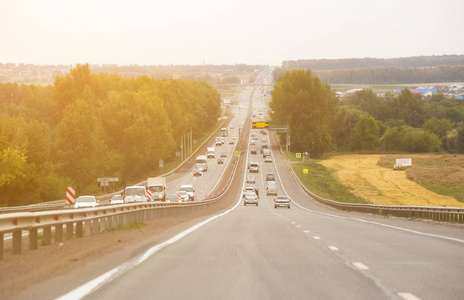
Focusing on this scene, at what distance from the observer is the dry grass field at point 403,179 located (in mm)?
71625

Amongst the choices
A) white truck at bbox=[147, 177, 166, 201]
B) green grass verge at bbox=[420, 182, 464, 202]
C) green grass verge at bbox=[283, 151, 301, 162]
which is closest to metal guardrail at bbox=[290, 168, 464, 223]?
white truck at bbox=[147, 177, 166, 201]

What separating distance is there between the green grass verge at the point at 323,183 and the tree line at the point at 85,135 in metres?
24.0

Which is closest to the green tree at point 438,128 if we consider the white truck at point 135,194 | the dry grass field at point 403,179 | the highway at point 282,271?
the dry grass field at point 403,179

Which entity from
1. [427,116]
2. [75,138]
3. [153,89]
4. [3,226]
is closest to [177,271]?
[3,226]

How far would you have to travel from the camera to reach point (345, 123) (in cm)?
17638

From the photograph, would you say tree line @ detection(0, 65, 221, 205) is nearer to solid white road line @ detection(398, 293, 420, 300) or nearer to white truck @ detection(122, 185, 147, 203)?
white truck @ detection(122, 185, 147, 203)

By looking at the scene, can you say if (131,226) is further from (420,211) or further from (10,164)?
(10,164)

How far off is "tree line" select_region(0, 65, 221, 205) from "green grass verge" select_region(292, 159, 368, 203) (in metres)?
24.0

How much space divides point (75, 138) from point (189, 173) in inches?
1153

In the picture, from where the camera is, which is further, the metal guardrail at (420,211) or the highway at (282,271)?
the metal guardrail at (420,211)

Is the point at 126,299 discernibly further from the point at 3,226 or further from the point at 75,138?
the point at 75,138

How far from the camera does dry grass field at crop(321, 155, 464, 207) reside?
71625mm

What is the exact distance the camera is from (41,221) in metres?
14.6

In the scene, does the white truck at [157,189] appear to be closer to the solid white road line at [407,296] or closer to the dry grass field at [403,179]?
the dry grass field at [403,179]
